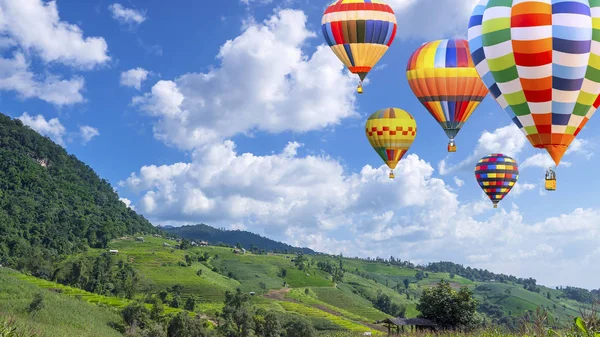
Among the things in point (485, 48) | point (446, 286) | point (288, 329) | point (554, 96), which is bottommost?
point (288, 329)

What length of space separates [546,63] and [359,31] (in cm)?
1933

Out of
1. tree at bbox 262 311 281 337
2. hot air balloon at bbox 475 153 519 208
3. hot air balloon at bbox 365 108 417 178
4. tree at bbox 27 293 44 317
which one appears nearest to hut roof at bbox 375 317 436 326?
hot air balloon at bbox 475 153 519 208

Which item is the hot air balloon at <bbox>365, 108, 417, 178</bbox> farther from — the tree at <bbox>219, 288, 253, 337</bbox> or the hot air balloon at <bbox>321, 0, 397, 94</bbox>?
the tree at <bbox>219, 288, 253, 337</bbox>

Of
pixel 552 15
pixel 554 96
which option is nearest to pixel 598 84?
pixel 554 96

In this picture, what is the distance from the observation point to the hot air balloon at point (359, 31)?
43.8 m

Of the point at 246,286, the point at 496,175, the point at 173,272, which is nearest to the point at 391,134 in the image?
the point at 496,175

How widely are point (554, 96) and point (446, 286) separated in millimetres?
37344

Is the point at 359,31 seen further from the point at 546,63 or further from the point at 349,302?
the point at 349,302

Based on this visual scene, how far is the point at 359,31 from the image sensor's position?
43844mm

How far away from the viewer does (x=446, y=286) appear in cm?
6103

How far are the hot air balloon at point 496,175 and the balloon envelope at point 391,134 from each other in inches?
324

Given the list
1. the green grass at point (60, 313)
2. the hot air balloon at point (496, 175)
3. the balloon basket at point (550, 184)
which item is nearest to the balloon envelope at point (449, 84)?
the balloon basket at point (550, 184)

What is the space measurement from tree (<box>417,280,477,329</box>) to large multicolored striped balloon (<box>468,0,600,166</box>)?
34057 mm

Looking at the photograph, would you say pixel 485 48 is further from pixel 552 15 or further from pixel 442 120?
pixel 442 120
